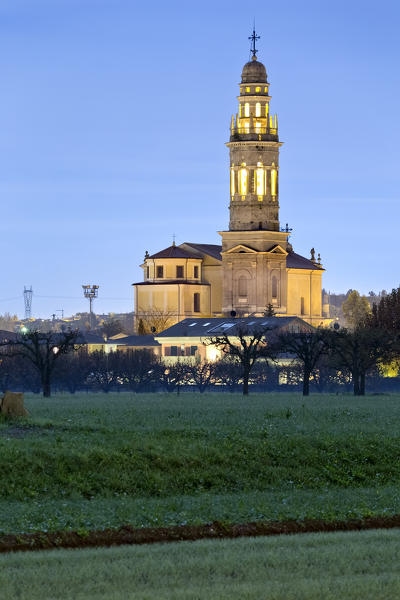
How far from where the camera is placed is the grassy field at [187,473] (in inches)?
1136

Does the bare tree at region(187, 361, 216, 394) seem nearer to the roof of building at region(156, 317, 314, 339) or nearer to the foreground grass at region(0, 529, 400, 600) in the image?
the roof of building at region(156, 317, 314, 339)

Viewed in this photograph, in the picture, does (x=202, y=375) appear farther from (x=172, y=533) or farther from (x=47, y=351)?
(x=172, y=533)

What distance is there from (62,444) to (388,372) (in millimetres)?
105983

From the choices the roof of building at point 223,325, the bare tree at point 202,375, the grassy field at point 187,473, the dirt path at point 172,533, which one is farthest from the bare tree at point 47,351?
the roof of building at point 223,325

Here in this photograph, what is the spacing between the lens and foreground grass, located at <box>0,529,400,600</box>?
755 inches

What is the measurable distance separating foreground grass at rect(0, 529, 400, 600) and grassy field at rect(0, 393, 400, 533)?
2748 millimetres

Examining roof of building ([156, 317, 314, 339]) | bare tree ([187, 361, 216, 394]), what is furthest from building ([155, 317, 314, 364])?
bare tree ([187, 361, 216, 394])

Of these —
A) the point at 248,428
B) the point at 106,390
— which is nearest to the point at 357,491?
the point at 248,428

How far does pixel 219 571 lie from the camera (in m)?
21.1

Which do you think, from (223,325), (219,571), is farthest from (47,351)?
(223,325)

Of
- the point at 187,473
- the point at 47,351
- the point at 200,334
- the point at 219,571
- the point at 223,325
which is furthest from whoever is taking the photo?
the point at 223,325

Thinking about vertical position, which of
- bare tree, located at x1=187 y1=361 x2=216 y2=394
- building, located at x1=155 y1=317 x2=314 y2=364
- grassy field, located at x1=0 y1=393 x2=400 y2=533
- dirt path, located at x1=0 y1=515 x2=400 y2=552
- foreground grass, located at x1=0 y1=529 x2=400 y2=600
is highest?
building, located at x1=155 y1=317 x2=314 y2=364

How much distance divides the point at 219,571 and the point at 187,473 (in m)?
15.3

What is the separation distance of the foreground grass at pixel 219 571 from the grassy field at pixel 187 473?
9.02 ft
